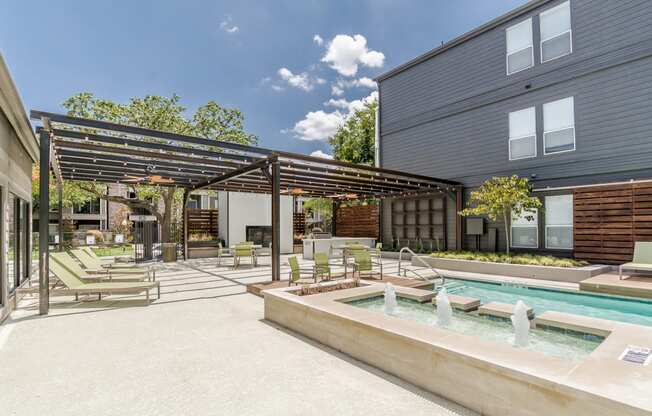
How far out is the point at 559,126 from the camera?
1149cm

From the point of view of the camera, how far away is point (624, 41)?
10.2 m

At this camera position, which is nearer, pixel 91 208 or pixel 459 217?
pixel 459 217

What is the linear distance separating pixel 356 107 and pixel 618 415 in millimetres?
25414

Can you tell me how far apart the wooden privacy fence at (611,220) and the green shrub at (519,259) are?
73cm

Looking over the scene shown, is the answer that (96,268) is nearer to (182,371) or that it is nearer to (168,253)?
(168,253)

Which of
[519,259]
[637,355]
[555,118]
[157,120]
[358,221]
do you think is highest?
[157,120]

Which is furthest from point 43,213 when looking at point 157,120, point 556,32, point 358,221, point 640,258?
point 358,221

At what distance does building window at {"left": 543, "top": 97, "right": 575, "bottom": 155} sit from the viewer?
11.2 metres

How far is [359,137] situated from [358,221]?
7.81 m

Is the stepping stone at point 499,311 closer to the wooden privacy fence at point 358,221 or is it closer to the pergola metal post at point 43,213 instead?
the pergola metal post at point 43,213

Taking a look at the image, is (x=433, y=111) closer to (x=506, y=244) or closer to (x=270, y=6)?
(x=506, y=244)

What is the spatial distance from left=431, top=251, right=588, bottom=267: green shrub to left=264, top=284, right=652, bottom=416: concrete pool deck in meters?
6.12

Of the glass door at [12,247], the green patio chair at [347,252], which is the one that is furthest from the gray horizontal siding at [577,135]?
the glass door at [12,247]

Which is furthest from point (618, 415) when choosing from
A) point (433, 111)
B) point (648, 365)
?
point (433, 111)
